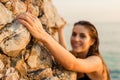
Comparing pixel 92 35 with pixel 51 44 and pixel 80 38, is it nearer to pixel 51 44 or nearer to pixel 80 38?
pixel 80 38

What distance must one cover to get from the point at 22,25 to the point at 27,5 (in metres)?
0.59

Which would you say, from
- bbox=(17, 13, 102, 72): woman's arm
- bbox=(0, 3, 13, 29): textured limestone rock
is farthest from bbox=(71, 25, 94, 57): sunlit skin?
bbox=(0, 3, 13, 29): textured limestone rock

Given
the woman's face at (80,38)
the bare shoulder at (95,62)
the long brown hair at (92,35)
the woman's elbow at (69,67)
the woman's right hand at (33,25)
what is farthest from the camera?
the long brown hair at (92,35)

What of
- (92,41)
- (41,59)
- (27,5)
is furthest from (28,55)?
(92,41)

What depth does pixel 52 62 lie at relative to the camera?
6.70 meters

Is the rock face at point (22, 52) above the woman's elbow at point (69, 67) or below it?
above

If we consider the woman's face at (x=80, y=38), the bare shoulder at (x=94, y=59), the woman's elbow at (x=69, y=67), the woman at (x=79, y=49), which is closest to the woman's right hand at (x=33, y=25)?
the woman at (x=79, y=49)

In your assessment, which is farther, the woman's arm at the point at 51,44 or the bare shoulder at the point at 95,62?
the bare shoulder at the point at 95,62

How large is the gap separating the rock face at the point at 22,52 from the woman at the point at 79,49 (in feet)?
0.40

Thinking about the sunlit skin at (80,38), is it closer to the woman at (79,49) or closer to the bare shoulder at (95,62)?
the woman at (79,49)

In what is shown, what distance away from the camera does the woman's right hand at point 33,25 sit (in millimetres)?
6316

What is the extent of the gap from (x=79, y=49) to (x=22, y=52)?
1.18 metres

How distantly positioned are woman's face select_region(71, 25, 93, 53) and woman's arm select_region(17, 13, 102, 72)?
418 millimetres

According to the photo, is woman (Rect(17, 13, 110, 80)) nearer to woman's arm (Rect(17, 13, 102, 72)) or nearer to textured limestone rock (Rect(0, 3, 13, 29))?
woman's arm (Rect(17, 13, 102, 72))
